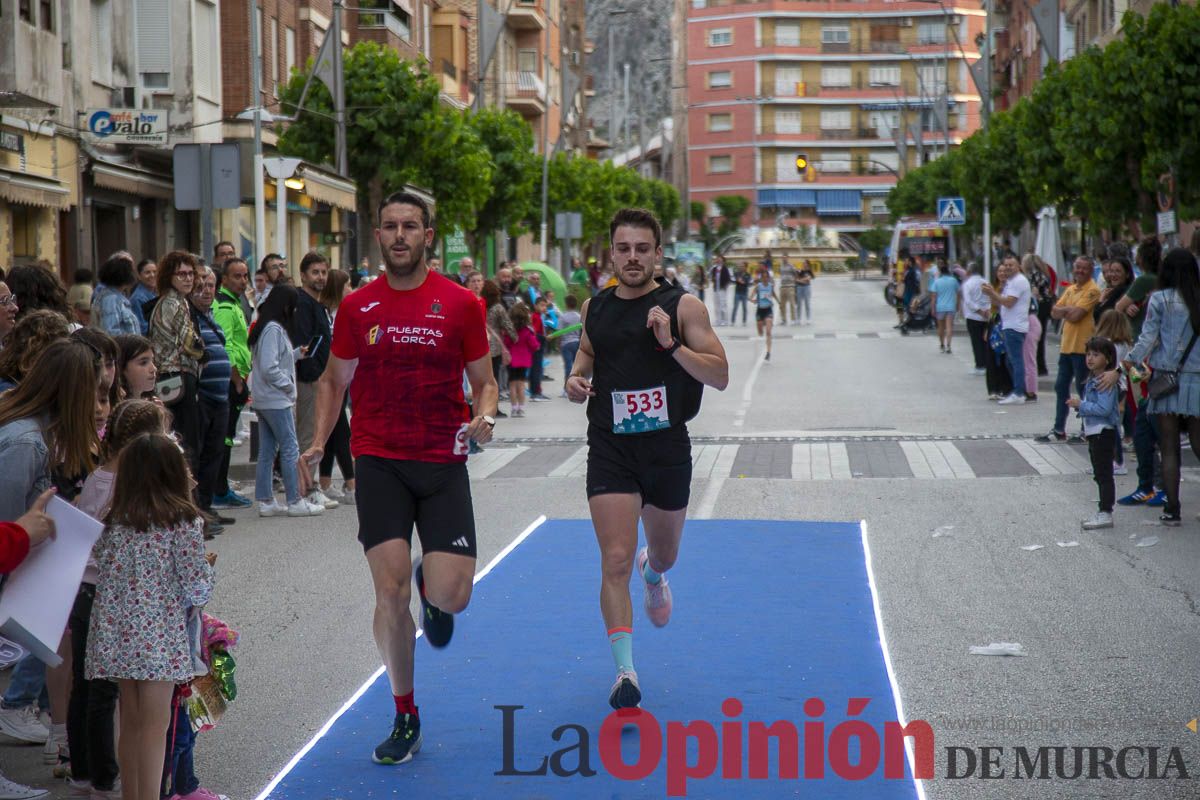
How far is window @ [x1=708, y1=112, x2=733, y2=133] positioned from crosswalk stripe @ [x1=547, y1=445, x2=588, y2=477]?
11411cm

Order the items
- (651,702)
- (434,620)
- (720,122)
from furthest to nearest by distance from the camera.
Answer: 1. (720,122)
2. (651,702)
3. (434,620)

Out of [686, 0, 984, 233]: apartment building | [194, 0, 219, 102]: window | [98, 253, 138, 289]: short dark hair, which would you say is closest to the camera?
[98, 253, 138, 289]: short dark hair

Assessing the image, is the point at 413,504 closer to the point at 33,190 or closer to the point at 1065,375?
the point at 1065,375

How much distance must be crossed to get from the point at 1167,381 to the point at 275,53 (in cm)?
3126

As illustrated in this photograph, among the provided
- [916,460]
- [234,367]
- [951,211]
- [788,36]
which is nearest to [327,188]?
[916,460]

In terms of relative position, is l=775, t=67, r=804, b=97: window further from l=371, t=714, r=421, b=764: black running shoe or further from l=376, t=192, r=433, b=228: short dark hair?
l=371, t=714, r=421, b=764: black running shoe

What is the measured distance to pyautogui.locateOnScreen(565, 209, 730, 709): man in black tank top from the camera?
696 centimetres

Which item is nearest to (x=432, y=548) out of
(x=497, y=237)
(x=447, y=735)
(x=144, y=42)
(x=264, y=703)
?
(x=447, y=735)

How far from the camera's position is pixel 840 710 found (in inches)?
268

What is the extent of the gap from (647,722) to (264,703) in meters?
1.67

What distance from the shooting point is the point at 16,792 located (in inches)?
233

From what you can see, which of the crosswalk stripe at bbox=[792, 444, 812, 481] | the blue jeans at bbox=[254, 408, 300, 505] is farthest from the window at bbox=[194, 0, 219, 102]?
the blue jeans at bbox=[254, 408, 300, 505]

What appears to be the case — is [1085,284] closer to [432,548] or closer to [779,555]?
[779,555]

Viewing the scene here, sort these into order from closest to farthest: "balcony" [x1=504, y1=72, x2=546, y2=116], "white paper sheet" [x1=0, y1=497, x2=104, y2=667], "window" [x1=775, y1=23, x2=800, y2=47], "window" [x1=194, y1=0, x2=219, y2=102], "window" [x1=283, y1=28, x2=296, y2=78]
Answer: "white paper sheet" [x1=0, y1=497, x2=104, y2=667], "window" [x1=194, y1=0, x2=219, y2=102], "window" [x1=283, y1=28, x2=296, y2=78], "balcony" [x1=504, y1=72, x2=546, y2=116], "window" [x1=775, y1=23, x2=800, y2=47]
